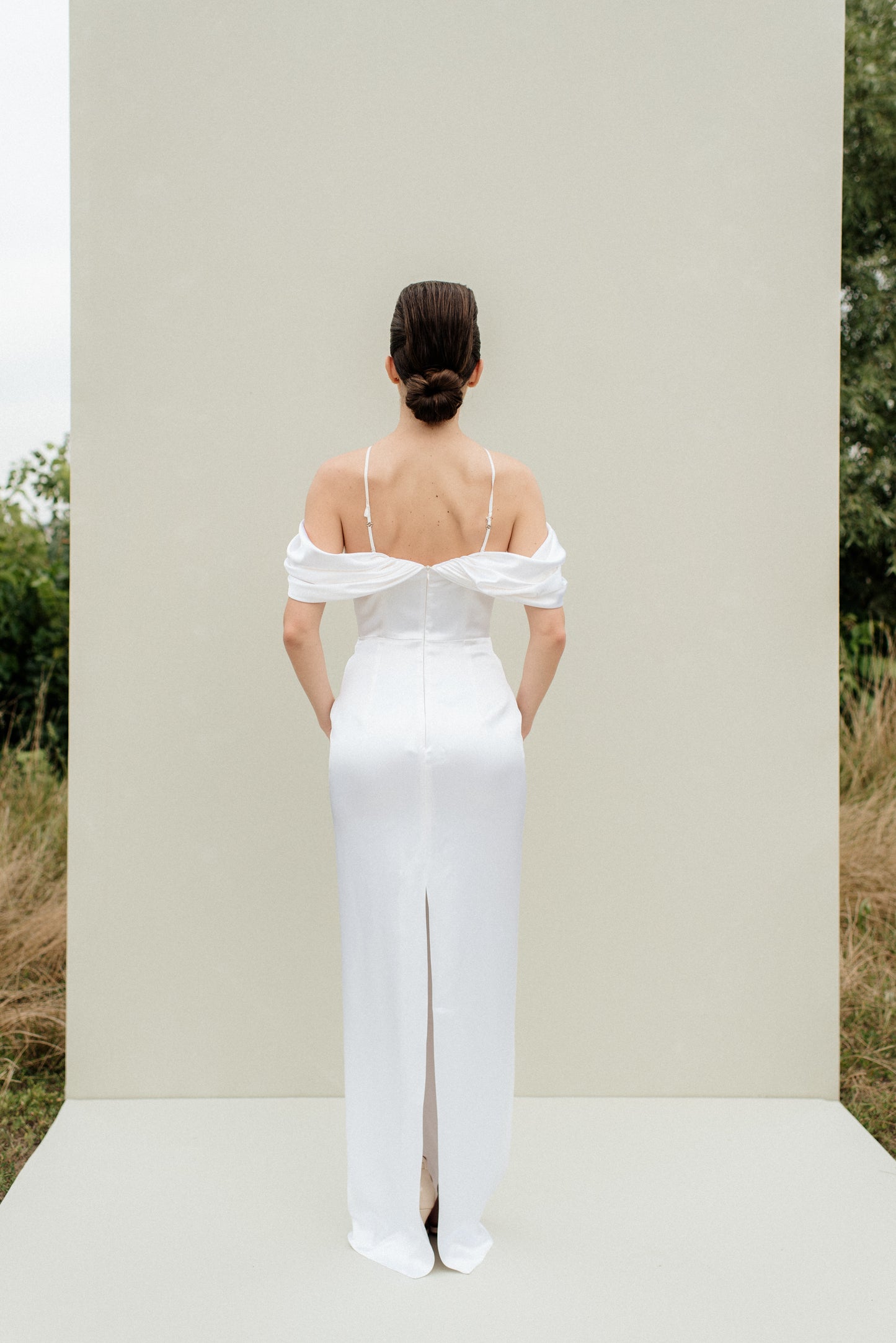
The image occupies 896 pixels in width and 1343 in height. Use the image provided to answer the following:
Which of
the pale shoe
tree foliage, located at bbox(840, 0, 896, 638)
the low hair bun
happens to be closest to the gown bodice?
the low hair bun

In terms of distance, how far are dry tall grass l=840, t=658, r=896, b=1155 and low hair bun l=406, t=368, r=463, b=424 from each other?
259cm

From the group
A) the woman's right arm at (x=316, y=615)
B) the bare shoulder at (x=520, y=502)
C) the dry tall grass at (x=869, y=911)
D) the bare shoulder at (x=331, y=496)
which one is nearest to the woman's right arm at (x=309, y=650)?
the woman's right arm at (x=316, y=615)

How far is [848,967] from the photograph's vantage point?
406 centimetres

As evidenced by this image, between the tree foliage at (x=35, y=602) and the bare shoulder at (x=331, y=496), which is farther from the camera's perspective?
the tree foliage at (x=35, y=602)

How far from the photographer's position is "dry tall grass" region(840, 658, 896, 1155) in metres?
3.61

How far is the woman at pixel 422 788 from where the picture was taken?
7.72 ft

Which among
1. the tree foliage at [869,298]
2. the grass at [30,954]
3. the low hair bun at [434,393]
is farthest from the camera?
the tree foliage at [869,298]

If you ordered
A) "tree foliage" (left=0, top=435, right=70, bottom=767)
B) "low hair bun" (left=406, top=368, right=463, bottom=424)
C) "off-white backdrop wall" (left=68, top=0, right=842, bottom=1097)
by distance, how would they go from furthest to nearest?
"tree foliage" (left=0, top=435, right=70, bottom=767) → "off-white backdrop wall" (left=68, top=0, right=842, bottom=1097) → "low hair bun" (left=406, top=368, right=463, bottom=424)

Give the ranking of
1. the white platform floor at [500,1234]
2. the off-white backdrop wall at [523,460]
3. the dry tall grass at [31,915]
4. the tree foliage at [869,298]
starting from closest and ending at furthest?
the white platform floor at [500,1234] < the off-white backdrop wall at [523,460] < the dry tall grass at [31,915] < the tree foliage at [869,298]

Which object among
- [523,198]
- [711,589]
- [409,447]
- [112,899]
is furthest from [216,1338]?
[523,198]

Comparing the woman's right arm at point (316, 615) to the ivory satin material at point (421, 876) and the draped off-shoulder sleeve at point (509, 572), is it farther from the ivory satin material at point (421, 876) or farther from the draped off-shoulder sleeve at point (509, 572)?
the draped off-shoulder sleeve at point (509, 572)

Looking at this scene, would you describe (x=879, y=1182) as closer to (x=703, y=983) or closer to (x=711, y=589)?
(x=703, y=983)

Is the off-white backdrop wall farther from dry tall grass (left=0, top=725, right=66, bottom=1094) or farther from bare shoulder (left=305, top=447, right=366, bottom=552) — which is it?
bare shoulder (left=305, top=447, right=366, bottom=552)

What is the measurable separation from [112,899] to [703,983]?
183cm
